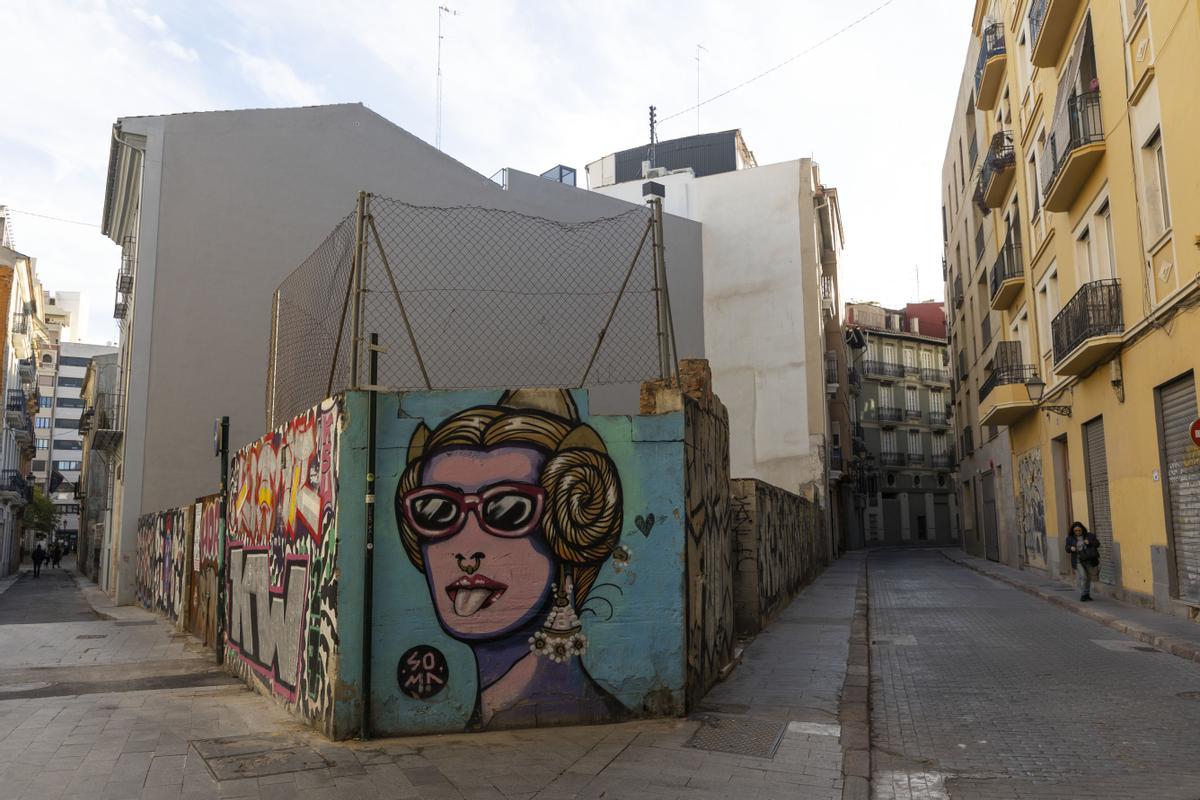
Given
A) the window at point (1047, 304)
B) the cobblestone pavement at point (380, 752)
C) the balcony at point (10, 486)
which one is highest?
the window at point (1047, 304)

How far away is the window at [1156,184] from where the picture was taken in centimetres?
1333

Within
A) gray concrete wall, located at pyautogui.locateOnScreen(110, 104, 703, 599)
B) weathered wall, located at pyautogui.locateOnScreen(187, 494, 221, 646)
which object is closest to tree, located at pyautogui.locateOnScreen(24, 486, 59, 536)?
gray concrete wall, located at pyautogui.locateOnScreen(110, 104, 703, 599)

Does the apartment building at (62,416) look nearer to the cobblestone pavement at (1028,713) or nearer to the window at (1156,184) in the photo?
the window at (1156,184)

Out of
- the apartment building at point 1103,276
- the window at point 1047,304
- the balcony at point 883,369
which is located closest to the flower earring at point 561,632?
the apartment building at point 1103,276

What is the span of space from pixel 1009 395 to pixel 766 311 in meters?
11.5

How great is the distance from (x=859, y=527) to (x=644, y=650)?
1847 inches

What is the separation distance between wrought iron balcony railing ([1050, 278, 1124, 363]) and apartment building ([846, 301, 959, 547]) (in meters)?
41.0

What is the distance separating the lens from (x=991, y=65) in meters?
23.7

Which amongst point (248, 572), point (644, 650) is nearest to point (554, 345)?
point (248, 572)

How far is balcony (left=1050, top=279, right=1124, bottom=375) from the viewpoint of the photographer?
14.9m

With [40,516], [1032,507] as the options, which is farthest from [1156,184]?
[40,516]

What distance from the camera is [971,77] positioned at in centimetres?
2970

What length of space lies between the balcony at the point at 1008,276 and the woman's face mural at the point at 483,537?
19.6m

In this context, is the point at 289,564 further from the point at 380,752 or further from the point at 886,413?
the point at 886,413
